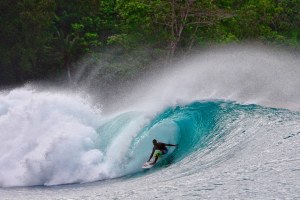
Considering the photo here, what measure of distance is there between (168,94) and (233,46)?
639 inches

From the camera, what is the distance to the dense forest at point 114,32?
119 feet

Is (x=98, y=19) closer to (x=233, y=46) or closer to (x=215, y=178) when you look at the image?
(x=233, y=46)

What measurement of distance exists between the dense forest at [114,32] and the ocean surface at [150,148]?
13.3 m

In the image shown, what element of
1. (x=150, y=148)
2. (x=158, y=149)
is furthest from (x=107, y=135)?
(x=158, y=149)

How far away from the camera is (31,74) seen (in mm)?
38750

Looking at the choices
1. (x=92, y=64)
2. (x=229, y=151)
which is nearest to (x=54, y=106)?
(x=229, y=151)

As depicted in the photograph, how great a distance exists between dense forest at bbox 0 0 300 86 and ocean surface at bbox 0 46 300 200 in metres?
13.3

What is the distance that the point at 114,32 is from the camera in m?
40.6

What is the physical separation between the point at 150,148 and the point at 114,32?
957 inches

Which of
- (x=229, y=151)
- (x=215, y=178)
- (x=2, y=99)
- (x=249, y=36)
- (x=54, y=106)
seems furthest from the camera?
(x=249, y=36)

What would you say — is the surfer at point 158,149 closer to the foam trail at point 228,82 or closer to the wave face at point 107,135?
the wave face at point 107,135

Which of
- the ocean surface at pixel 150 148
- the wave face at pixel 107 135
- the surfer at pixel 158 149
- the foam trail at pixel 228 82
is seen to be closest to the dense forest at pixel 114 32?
the foam trail at pixel 228 82

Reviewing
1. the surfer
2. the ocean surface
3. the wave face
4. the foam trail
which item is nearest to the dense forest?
the foam trail

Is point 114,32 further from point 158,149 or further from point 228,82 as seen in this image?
point 158,149
